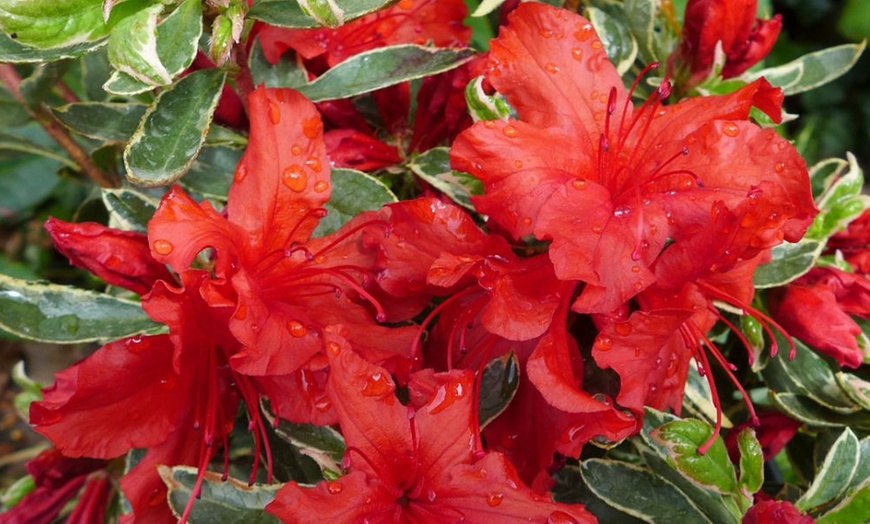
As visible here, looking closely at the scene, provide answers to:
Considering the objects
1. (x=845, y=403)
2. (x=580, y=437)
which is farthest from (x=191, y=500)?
(x=845, y=403)

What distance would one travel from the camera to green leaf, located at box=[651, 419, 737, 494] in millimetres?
798

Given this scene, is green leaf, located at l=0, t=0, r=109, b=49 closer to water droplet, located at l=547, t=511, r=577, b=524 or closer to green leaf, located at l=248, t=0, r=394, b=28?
green leaf, located at l=248, t=0, r=394, b=28

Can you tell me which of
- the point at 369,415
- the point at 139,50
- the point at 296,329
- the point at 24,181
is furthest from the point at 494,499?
the point at 24,181

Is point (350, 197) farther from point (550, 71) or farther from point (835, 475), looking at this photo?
point (835, 475)

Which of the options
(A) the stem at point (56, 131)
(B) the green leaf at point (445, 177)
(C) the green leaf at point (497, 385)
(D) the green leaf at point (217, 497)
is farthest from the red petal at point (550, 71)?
(A) the stem at point (56, 131)

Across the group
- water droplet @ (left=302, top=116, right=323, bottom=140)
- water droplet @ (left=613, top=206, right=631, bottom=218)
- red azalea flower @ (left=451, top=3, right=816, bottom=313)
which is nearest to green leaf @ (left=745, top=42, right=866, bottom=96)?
red azalea flower @ (left=451, top=3, right=816, bottom=313)

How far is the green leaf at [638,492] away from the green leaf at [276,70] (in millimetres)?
510

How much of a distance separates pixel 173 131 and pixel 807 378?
72 centimetres

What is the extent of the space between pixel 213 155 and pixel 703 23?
1.87ft

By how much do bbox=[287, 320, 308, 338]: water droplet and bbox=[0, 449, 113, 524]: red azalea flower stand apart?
0.44m

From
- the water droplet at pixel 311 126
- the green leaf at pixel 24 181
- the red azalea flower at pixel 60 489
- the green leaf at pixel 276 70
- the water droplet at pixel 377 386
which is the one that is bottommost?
the green leaf at pixel 24 181

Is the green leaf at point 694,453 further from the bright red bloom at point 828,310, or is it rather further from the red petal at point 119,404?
the red petal at point 119,404

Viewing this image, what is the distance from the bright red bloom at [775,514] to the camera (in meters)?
0.76

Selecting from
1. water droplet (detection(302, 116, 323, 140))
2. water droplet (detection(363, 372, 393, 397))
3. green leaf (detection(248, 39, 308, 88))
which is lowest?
water droplet (detection(363, 372, 393, 397))
